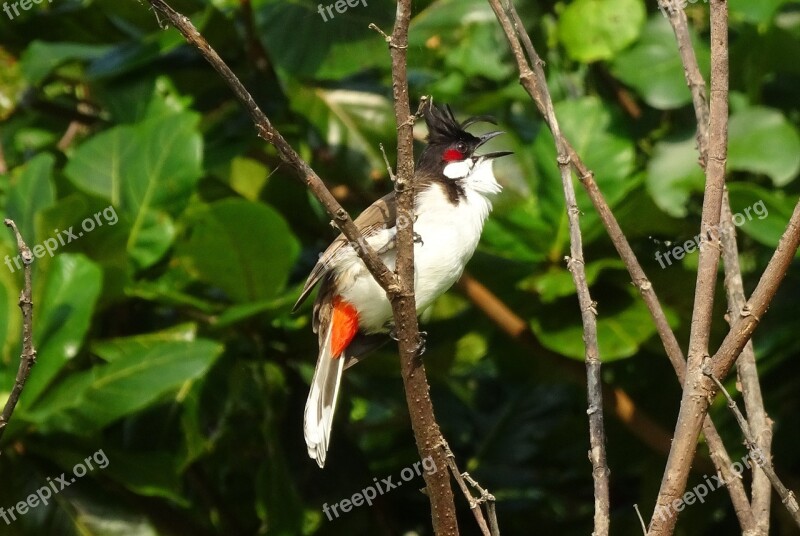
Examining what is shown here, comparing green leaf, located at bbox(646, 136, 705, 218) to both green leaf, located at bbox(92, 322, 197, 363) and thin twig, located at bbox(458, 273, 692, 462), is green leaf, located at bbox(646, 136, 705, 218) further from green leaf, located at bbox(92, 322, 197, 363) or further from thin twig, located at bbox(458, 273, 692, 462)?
green leaf, located at bbox(92, 322, 197, 363)

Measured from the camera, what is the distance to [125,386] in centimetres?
266

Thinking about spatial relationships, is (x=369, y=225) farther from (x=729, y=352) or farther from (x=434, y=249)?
(x=729, y=352)

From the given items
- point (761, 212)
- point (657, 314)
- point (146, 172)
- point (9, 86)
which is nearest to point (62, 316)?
point (146, 172)

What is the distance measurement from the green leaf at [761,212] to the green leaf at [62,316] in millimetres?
1516

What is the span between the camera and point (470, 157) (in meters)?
3.09

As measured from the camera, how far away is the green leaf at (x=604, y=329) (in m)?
2.81

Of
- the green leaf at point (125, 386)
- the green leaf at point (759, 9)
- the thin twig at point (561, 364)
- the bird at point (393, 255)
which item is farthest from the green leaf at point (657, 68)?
the green leaf at point (125, 386)

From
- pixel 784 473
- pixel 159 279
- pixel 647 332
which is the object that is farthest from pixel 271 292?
pixel 784 473

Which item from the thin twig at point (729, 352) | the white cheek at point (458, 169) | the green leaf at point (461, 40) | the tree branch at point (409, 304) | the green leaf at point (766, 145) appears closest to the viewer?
the thin twig at point (729, 352)

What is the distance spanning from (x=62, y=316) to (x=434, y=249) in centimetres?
87

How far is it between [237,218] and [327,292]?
304 millimetres

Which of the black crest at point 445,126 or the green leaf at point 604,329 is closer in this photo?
the green leaf at point 604,329

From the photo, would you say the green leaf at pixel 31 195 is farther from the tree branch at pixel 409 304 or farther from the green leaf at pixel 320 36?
the tree branch at pixel 409 304

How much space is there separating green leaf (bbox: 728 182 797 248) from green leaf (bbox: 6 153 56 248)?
65.4 inches
